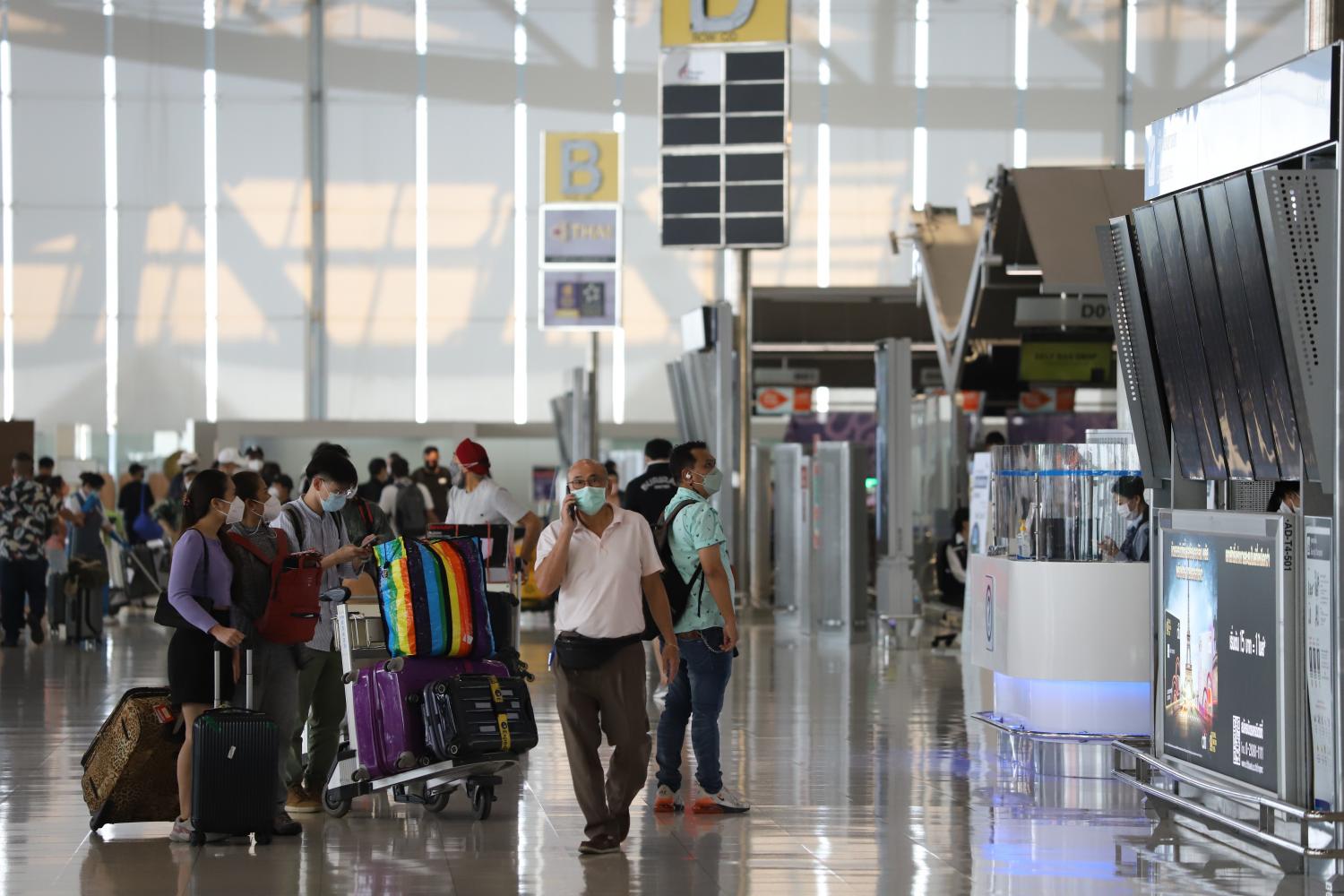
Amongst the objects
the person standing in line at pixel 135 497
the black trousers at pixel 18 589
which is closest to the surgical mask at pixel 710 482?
the black trousers at pixel 18 589

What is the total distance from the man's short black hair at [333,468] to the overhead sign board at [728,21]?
11.1 meters

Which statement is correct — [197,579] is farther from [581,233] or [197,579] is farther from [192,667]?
[581,233]

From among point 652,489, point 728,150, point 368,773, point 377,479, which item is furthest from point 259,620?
point 377,479

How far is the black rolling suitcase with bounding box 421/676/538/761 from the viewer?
23.3 ft

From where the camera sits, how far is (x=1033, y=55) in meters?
31.1

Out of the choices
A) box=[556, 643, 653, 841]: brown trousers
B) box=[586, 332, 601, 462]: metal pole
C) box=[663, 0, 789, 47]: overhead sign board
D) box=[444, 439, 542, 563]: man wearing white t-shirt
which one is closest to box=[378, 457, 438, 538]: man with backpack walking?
box=[663, 0, 789, 47]: overhead sign board

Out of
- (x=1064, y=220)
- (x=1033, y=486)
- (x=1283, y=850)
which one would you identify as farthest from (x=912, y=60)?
(x=1283, y=850)

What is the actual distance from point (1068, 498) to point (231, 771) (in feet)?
13.4

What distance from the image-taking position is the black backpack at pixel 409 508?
17016mm

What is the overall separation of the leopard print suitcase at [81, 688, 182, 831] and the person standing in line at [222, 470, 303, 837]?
1.17ft

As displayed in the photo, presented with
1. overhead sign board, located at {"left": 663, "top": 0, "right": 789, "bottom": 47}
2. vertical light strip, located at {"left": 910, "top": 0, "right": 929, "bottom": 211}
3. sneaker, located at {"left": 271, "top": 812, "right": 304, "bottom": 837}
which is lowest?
sneaker, located at {"left": 271, "top": 812, "right": 304, "bottom": 837}

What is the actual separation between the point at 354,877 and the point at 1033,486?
391 centimetres

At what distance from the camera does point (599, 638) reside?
261 inches

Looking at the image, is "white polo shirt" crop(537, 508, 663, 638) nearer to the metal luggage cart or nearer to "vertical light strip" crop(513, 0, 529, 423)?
the metal luggage cart
